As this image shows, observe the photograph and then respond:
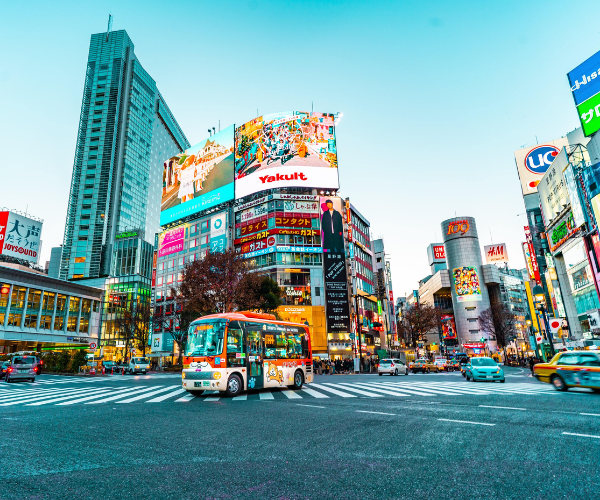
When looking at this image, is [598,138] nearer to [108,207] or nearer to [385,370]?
[385,370]

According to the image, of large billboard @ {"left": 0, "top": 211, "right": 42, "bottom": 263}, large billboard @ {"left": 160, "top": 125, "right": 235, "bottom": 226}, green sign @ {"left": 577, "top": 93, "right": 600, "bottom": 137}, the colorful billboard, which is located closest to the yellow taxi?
green sign @ {"left": 577, "top": 93, "right": 600, "bottom": 137}

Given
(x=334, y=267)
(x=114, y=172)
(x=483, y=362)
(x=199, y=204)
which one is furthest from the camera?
(x=114, y=172)

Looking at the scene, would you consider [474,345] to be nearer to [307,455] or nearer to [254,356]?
[254,356]

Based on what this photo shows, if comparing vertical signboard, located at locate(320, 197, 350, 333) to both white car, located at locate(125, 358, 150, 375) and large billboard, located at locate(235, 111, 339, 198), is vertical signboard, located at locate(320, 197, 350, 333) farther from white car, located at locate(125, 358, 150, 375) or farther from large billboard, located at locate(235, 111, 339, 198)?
white car, located at locate(125, 358, 150, 375)

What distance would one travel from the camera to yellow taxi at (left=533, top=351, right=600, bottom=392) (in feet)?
44.8

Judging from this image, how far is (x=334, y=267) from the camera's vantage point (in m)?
61.5

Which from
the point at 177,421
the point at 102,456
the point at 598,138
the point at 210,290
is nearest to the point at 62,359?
the point at 210,290

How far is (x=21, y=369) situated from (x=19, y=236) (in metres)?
36.1

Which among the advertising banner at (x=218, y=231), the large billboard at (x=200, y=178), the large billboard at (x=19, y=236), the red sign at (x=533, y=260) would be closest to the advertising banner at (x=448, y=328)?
the red sign at (x=533, y=260)

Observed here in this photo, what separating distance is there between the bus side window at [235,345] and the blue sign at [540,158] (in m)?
63.1

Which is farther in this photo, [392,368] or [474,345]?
[474,345]

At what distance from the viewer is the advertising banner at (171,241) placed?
248ft

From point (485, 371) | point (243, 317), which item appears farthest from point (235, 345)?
point (485, 371)

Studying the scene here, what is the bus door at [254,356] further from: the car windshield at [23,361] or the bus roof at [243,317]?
the car windshield at [23,361]
